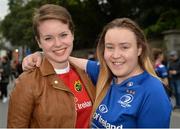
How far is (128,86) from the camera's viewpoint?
2.73 meters

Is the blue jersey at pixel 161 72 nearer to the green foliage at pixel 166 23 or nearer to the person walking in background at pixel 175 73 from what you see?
the person walking in background at pixel 175 73

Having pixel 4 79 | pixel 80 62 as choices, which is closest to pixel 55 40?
pixel 80 62

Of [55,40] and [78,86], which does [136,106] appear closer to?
[78,86]

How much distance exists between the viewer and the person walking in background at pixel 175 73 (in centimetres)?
1152

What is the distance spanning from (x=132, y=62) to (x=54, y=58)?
49 cm

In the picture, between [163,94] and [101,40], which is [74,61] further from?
[163,94]

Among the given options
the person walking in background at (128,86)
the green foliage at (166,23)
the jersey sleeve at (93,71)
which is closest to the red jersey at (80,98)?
the person walking in background at (128,86)

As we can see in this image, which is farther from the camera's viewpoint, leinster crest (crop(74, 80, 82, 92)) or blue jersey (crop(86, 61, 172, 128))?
leinster crest (crop(74, 80, 82, 92))

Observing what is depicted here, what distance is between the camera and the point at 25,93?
107 inches

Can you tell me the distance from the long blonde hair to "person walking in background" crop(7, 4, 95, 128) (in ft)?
0.39

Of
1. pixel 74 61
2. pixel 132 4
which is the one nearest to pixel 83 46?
pixel 132 4

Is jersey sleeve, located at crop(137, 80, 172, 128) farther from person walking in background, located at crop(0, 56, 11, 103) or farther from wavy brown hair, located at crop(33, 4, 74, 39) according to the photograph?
person walking in background, located at crop(0, 56, 11, 103)

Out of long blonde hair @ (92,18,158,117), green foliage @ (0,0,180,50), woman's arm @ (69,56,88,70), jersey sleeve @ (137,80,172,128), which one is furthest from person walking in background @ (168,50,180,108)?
jersey sleeve @ (137,80,172,128)

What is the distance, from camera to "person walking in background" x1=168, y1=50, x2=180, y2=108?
11517 mm
